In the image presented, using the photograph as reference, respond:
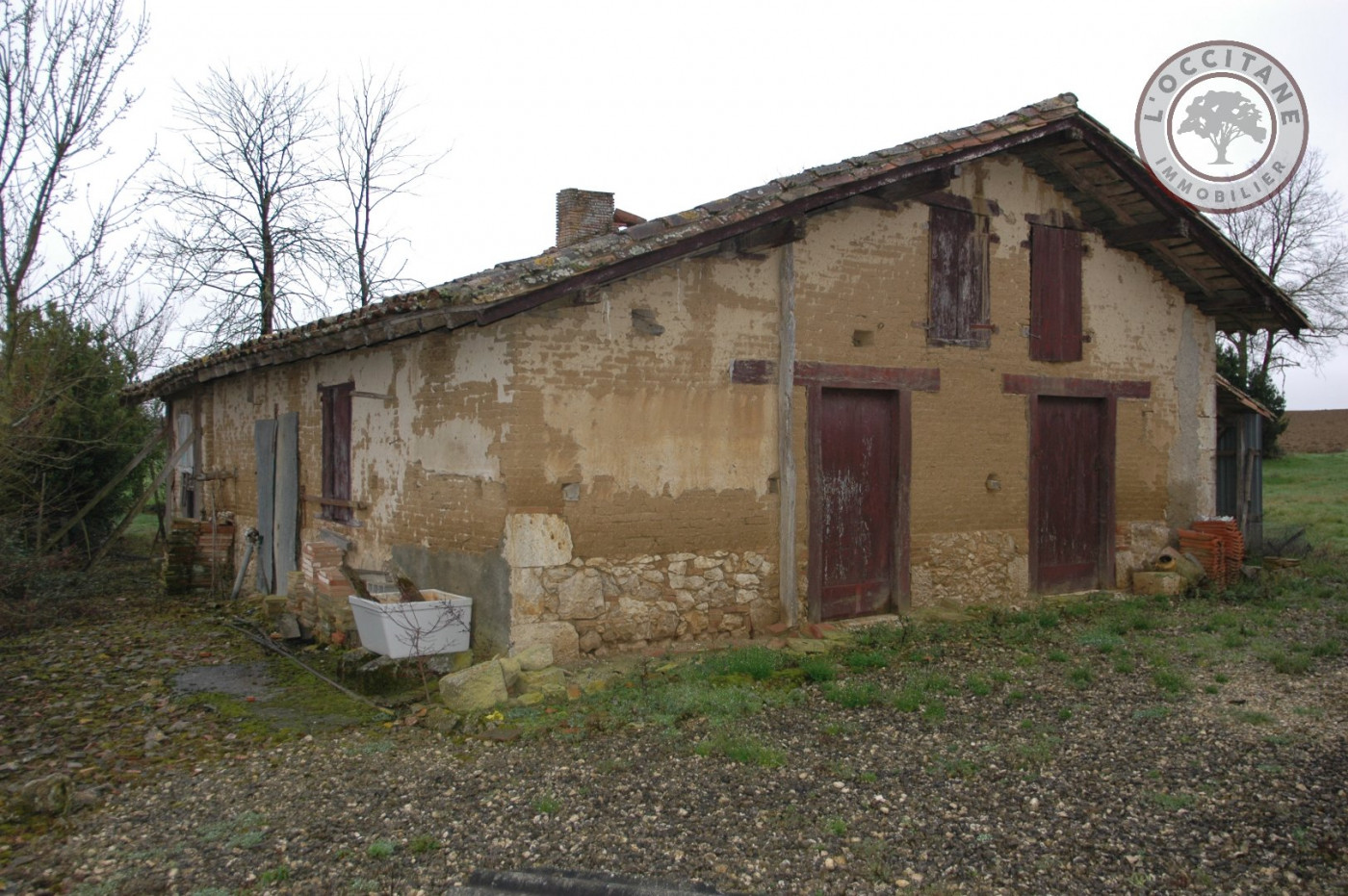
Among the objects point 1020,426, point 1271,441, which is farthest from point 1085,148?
point 1271,441

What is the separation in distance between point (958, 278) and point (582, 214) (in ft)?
16.4

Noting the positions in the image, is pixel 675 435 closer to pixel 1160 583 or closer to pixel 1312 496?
Answer: pixel 1160 583

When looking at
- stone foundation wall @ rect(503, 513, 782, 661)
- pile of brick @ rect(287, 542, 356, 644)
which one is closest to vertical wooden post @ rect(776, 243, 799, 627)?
stone foundation wall @ rect(503, 513, 782, 661)

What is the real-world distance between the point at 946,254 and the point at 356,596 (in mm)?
6215

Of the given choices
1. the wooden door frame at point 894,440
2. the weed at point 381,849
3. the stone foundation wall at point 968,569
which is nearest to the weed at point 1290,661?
the stone foundation wall at point 968,569

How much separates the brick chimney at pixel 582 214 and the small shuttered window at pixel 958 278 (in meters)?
4.48

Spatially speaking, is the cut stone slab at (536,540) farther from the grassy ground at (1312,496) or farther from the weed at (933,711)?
the grassy ground at (1312,496)

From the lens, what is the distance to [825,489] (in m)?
8.21

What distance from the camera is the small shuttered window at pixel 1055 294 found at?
9.46m

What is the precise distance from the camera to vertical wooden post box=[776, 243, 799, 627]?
780 centimetres

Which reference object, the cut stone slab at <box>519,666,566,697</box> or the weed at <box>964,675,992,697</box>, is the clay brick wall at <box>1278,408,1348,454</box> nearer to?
the weed at <box>964,675,992,697</box>

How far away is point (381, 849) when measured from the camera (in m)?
4.02

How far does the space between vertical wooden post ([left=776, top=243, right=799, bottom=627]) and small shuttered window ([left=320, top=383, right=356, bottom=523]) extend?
13.4ft

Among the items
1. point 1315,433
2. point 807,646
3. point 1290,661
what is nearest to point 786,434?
point 807,646
